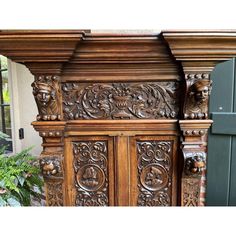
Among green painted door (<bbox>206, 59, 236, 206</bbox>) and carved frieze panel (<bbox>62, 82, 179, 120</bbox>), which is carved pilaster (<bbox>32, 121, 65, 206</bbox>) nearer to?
carved frieze panel (<bbox>62, 82, 179, 120</bbox>)

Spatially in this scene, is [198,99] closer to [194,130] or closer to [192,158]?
[194,130]

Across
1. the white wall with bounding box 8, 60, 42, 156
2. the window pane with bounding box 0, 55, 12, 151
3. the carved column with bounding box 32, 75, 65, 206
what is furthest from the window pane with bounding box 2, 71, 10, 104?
the carved column with bounding box 32, 75, 65, 206

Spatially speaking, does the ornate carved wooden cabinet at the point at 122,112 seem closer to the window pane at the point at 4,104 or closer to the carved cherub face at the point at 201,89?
the carved cherub face at the point at 201,89

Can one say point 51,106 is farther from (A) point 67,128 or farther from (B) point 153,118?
(B) point 153,118

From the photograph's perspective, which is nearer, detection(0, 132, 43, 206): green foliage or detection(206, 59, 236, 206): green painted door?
detection(0, 132, 43, 206): green foliage

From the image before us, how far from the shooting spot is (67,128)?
0.92 m

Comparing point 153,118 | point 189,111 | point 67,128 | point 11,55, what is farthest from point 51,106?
point 189,111

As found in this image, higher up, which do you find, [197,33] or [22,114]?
[197,33]

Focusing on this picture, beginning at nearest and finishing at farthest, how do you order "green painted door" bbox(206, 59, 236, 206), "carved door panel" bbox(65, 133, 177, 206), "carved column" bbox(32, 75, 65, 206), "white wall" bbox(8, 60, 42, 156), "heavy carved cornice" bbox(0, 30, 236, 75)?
Answer: "heavy carved cornice" bbox(0, 30, 236, 75), "carved column" bbox(32, 75, 65, 206), "carved door panel" bbox(65, 133, 177, 206), "green painted door" bbox(206, 59, 236, 206), "white wall" bbox(8, 60, 42, 156)

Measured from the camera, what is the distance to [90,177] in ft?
3.18

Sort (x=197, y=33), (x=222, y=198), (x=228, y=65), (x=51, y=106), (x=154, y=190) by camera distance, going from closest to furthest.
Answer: (x=197, y=33) < (x=51, y=106) < (x=154, y=190) < (x=228, y=65) < (x=222, y=198)

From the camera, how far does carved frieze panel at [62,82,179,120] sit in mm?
901

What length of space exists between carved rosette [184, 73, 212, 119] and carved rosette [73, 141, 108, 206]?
377 mm
